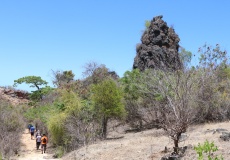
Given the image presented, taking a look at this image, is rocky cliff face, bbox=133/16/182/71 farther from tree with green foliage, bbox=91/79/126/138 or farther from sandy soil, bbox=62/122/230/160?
sandy soil, bbox=62/122/230/160

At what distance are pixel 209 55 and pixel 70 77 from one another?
41504 millimetres

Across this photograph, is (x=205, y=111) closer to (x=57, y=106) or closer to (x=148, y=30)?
(x=57, y=106)

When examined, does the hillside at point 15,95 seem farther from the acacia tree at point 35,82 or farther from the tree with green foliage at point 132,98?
the tree with green foliage at point 132,98

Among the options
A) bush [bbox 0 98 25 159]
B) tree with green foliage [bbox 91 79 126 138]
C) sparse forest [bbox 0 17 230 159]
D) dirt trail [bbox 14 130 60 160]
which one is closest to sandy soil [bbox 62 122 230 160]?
sparse forest [bbox 0 17 230 159]

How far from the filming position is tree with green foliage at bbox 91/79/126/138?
26.3 m

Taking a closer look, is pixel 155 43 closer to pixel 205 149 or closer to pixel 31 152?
pixel 31 152

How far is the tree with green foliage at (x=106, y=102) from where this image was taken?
26297 millimetres

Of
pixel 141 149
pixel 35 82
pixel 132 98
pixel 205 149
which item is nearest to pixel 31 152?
pixel 132 98

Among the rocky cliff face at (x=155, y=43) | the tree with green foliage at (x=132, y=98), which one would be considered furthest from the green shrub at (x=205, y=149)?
the rocky cliff face at (x=155, y=43)

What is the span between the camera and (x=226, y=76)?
3167 centimetres

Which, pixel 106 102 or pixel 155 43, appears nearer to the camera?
pixel 106 102

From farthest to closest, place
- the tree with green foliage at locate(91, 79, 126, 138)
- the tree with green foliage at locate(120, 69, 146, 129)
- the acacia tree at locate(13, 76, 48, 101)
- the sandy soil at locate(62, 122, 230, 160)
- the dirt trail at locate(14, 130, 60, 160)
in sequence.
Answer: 1. the acacia tree at locate(13, 76, 48, 101)
2. the tree with green foliage at locate(120, 69, 146, 129)
3. the tree with green foliage at locate(91, 79, 126, 138)
4. the dirt trail at locate(14, 130, 60, 160)
5. the sandy soil at locate(62, 122, 230, 160)

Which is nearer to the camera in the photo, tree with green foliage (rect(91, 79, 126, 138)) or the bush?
the bush

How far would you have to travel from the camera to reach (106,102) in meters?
26.3
